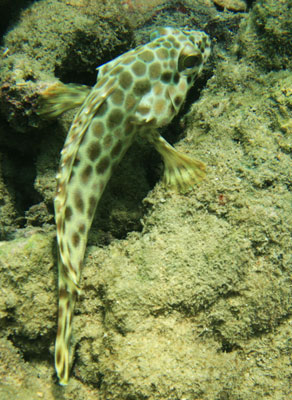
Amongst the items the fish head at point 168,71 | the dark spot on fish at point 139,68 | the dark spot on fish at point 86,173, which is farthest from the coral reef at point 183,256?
the dark spot on fish at point 139,68

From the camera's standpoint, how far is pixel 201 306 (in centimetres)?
238

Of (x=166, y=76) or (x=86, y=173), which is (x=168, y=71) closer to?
(x=166, y=76)

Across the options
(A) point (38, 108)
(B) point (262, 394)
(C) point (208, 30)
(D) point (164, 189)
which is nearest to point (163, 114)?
(D) point (164, 189)

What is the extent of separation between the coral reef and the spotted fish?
195 mm

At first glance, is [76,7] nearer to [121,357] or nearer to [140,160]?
[140,160]

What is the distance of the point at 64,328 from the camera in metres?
2.48

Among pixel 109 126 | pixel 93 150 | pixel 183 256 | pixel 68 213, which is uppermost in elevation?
pixel 109 126

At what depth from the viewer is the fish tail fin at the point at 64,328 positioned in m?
2.40

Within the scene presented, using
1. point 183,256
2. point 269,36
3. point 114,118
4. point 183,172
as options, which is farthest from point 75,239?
point 269,36

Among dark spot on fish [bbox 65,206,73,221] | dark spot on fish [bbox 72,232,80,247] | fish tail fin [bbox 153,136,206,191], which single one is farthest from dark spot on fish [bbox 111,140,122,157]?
dark spot on fish [bbox 72,232,80,247]

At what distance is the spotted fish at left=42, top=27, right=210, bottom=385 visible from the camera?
256 cm

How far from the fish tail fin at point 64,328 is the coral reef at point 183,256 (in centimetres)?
16

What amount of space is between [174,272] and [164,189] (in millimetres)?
869

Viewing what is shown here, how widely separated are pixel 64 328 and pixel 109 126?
1964 millimetres
